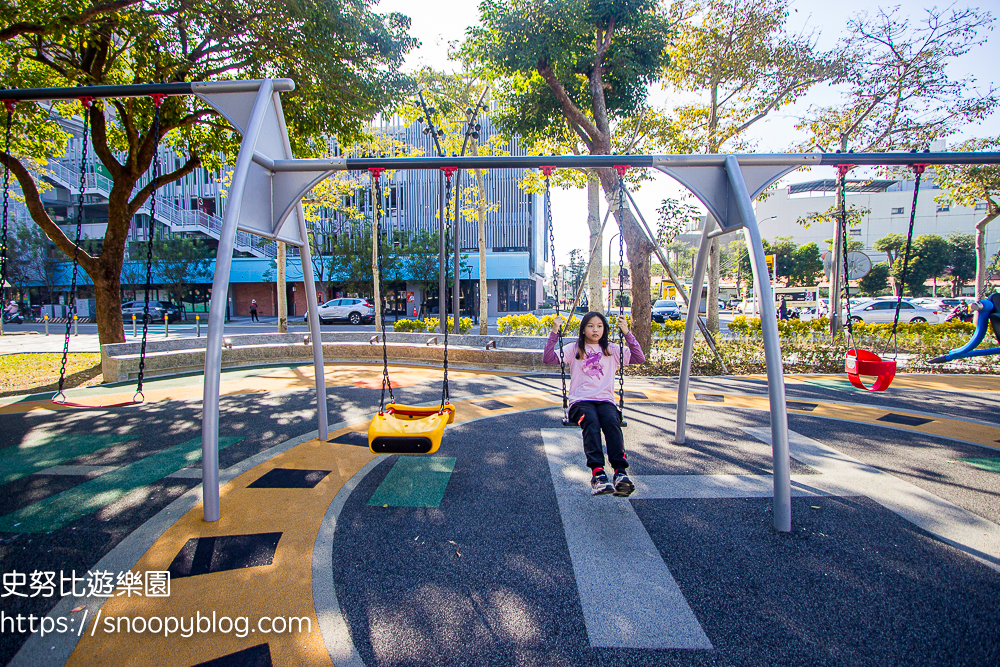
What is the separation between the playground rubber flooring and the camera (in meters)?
2.22

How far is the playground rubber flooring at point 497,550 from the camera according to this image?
7.30ft

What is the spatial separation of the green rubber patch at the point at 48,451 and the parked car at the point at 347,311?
68.5ft

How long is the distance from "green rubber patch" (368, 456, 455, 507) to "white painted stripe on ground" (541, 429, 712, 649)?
106 cm

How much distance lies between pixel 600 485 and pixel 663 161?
289cm

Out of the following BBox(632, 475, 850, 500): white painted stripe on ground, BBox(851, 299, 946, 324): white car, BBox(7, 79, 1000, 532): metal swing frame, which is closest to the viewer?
BBox(7, 79, 1000, 532): metal swing frame

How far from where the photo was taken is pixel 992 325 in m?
5.46

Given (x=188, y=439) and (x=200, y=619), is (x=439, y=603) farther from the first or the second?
(x=188, y=439)

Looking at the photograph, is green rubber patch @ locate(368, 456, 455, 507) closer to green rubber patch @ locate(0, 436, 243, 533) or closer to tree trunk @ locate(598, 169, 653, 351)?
green rubber patch @ locate(0, 436, 243, 533)

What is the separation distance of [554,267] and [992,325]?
206 inches

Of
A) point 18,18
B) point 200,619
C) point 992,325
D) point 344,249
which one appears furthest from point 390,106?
point 344,249

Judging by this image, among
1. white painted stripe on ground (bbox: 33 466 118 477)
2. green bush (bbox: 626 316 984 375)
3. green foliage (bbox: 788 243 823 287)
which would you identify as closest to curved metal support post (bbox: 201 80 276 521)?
white painted stripe on ground (bbox: 33 466 118 477)

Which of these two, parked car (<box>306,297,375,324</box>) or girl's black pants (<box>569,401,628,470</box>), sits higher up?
parked car (<box>306,297,375,324</box>)

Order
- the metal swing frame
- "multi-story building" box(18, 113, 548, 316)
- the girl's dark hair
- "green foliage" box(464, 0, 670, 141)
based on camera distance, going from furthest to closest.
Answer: "multi-story building" box(18, 113, 548, 316) < "green foliage" box(464, 0, 670, 141) < the girl's dark hair < the metal swing frame

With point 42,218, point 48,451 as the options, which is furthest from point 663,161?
point 42,218
